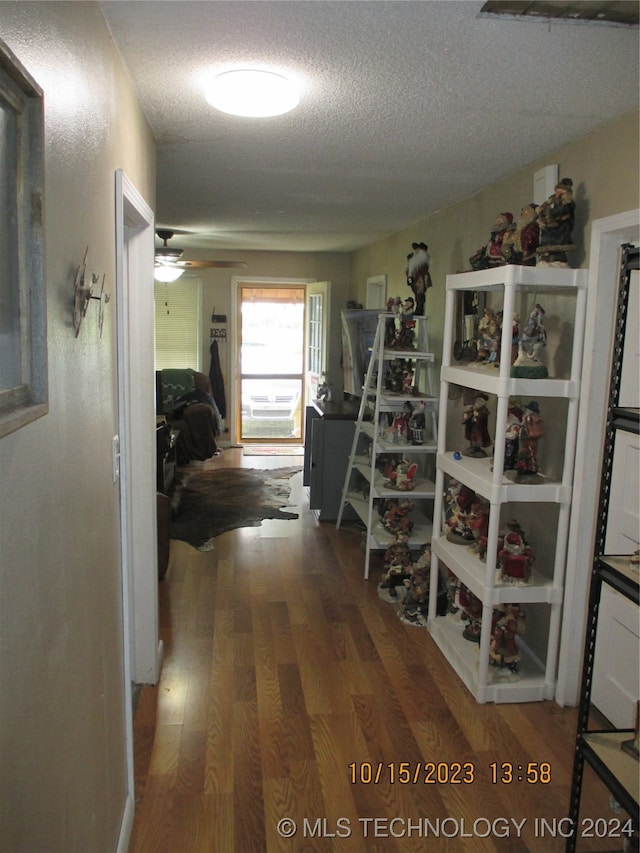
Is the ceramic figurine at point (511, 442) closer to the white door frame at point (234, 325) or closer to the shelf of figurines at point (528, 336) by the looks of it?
the shelf of figurines at point (528, 336)

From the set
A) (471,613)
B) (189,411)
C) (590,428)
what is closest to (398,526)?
(471,613)

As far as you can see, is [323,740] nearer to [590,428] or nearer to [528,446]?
[528,446]

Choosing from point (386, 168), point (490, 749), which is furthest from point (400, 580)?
point (386, 168)

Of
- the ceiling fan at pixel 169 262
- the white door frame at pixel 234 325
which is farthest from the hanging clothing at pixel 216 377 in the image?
the ceiling fan at pixel 169 262

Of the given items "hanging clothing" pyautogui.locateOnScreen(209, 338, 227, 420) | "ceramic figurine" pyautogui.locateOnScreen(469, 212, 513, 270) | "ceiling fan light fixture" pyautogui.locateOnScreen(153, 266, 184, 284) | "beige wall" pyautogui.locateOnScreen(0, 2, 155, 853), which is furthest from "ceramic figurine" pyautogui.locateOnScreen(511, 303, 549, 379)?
"hanging clothing" pyautogui.locateOnScreen(209, 338, 227, 420)

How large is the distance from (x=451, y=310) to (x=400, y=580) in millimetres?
1618

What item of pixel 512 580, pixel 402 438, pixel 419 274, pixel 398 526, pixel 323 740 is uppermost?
pixel 419 274

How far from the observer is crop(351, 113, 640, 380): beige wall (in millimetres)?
2324

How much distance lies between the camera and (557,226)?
2551 mm

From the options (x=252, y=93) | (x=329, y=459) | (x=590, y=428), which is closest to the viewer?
(x=252, y=93)

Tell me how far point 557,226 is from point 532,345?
0.46 m

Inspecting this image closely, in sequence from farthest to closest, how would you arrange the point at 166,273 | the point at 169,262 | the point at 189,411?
the point at 189,411 < the point at 166,273 < the point at 169,262

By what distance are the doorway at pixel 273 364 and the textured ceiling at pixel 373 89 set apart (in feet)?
15.1

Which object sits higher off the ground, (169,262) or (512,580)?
(169,262)
